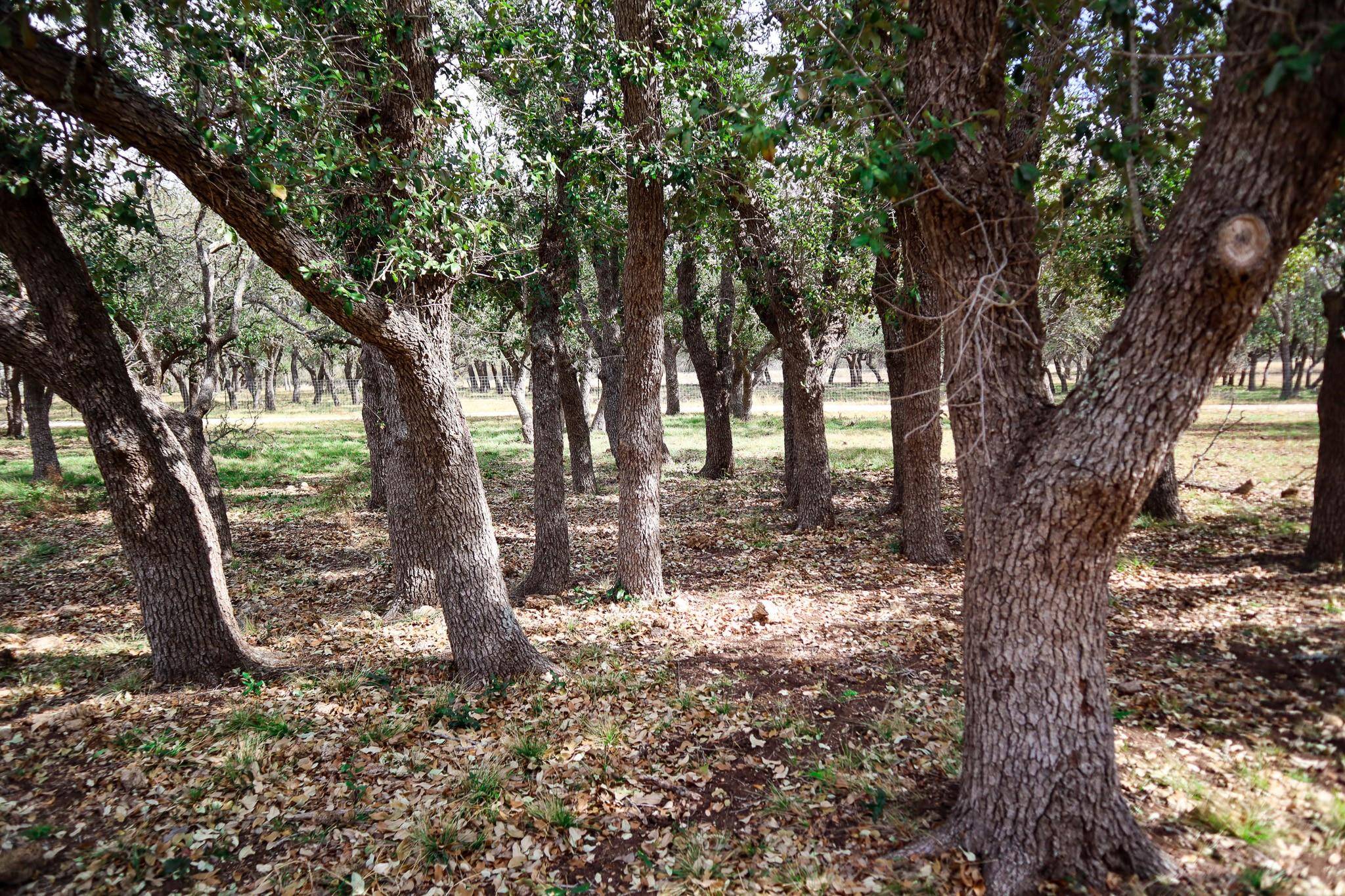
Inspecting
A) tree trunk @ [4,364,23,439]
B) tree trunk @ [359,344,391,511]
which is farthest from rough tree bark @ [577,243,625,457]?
tree trunk @ [4,364,23,439]

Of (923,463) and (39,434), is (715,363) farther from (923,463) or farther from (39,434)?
(39,434)

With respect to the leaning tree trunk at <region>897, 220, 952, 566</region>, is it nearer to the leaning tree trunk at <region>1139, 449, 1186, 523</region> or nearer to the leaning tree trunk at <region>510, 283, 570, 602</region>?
the leaning tree trunk at <region>1139, 449, 1186, 523</region>

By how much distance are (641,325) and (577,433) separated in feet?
25.1

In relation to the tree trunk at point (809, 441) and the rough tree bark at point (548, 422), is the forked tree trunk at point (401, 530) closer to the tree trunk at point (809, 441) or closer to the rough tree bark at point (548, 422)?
the rough tree bark at point (548, 422)

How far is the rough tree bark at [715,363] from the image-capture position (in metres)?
15.4

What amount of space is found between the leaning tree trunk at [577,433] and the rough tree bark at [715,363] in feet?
9.66

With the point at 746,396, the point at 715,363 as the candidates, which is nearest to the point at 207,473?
the point at 715,363

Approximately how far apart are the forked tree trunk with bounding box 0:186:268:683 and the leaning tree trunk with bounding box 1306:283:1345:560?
10.9 metres

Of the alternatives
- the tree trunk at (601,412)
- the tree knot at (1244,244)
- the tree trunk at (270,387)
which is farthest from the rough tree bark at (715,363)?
the tree trunk at (270,387)

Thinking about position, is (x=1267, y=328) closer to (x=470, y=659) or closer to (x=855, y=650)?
(x=855, y=650)

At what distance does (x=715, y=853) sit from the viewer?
374cm

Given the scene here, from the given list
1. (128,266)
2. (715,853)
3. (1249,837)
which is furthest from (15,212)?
(1249,837)

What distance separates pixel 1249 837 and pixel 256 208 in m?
6.81

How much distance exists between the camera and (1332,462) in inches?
273
